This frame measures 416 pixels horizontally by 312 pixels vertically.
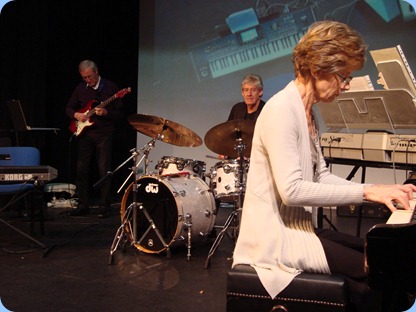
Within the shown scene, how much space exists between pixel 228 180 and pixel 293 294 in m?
2.72

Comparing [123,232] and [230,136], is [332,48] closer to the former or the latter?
[230,136]

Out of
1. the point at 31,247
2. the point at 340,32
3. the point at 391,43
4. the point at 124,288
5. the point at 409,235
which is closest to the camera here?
the point at 409,235

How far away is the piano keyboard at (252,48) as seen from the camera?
7.05 meters

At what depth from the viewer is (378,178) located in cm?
711

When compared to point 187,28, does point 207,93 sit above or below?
below

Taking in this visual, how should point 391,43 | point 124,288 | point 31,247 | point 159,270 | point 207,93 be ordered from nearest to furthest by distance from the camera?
point 124,288 → point 159,270 → point 31,247 → point 391,43 → point 207,93

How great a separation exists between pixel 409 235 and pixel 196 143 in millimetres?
3119

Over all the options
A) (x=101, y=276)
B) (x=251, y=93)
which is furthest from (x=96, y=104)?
(x=101, y=276)

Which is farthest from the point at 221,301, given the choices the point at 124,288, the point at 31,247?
the point at 31,247

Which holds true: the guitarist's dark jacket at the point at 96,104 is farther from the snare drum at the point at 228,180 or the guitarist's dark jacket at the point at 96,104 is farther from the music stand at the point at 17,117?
the snare drum at the point at 228,180

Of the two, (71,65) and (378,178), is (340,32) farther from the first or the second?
(71,65)

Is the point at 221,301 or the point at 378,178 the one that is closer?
the point at 221,301

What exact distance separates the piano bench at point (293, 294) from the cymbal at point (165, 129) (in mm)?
2636

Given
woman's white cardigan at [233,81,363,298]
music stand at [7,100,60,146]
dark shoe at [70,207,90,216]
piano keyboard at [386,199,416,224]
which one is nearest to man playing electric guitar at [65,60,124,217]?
dark shoe at [70,207,90,216]
